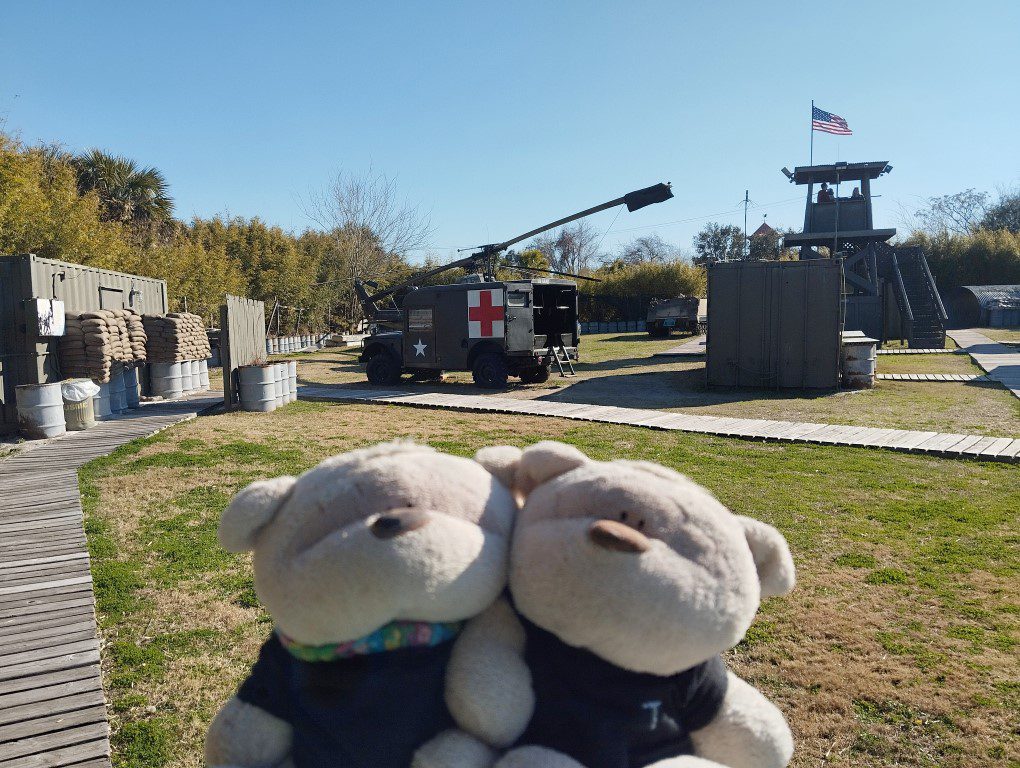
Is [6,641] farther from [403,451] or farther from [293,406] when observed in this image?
[293,406]

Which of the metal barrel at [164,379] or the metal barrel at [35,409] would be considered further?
the metal barrel at [164,379]

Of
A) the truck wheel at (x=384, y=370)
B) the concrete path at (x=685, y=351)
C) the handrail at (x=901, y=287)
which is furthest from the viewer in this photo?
the handrail at (x=901, y=287)

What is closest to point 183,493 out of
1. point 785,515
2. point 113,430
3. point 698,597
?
point 113,430

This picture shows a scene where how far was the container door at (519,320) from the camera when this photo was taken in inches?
579

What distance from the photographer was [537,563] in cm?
152

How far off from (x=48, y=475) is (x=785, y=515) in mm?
6642

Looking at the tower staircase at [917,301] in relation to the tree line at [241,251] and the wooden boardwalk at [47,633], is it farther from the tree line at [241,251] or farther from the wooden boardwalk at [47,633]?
the wooden boardwalk at [47,633]

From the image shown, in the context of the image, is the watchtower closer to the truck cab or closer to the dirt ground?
the dirt ground

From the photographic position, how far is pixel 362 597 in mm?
1463

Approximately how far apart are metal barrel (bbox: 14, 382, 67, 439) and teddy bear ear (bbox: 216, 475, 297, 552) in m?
9.08

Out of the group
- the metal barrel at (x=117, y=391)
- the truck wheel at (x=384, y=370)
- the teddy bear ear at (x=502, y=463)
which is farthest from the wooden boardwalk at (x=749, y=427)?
the teddy bear ear at (x=502, y=463)

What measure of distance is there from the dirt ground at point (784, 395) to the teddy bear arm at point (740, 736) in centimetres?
881

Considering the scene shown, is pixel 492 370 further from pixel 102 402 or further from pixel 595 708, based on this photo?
pixel 595 708

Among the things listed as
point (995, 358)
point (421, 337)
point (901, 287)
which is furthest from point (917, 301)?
point (421, 337)
